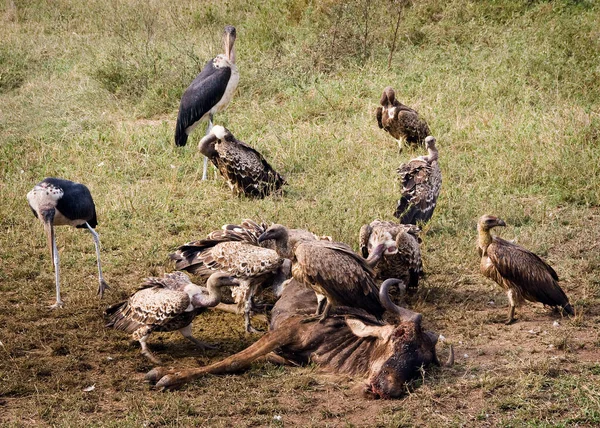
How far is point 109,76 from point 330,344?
26.0ft

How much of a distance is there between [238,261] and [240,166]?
2731mm

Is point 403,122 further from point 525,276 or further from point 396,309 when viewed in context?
point 396,309

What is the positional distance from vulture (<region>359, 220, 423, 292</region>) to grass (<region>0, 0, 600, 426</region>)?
0.26m

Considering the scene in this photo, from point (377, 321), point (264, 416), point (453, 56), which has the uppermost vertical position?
point (453, 56)

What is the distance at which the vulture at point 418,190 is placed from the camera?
25.5ft

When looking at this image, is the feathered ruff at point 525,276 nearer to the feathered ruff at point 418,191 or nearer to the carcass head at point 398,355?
the carcass head at point 398,355

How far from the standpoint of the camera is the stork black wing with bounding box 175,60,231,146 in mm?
10039

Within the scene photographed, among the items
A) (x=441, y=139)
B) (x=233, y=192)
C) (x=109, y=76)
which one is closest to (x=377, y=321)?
(x=233, y=192)

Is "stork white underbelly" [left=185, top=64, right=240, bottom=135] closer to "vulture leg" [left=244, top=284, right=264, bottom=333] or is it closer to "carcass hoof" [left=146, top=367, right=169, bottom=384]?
"vulture leg" [left=244, top=284, right=264, bottom=333]

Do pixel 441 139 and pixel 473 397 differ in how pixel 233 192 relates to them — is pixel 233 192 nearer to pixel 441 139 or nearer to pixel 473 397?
pixel 441 139

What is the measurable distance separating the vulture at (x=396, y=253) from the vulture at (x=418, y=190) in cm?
96

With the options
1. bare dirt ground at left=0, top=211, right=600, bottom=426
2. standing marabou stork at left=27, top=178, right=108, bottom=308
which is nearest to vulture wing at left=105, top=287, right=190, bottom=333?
bare dirt ground at left=0, top=211, right=600, bottom=426

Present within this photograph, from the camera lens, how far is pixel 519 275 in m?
6.14

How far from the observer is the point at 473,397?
16.7 feet
